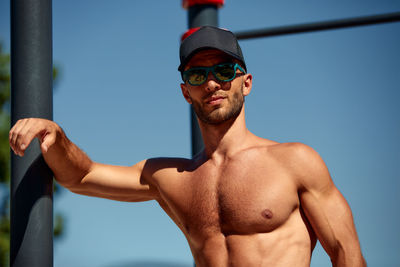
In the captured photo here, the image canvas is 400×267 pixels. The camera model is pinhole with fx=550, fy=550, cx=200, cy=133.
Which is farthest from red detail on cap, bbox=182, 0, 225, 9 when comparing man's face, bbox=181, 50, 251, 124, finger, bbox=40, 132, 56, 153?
finger, bbox=40, 132, 56, 153

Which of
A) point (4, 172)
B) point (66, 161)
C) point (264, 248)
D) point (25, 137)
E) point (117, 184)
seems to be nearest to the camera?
point (25, 137)

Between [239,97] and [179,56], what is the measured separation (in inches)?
19.1

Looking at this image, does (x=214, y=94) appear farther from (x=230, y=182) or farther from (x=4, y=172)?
(x=4, y=172)

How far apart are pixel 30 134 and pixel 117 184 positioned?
2.85 feet

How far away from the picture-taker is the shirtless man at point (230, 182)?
321 cm

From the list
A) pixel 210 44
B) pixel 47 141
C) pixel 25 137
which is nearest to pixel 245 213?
pixel 210 44

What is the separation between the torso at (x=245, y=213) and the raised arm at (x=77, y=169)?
295 mm

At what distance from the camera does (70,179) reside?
347cm

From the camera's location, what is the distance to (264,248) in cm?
318

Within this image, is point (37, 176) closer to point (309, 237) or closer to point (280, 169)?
point (280, 169)

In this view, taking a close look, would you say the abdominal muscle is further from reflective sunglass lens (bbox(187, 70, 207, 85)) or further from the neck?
reflective sunglass lens (bbox(187, 70, 207, 85))

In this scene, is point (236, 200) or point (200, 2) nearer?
point (236, 200)

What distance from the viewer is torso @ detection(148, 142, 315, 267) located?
10.5 ft

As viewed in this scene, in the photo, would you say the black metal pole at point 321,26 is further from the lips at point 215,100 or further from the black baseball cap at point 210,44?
the lips at point 215,100
